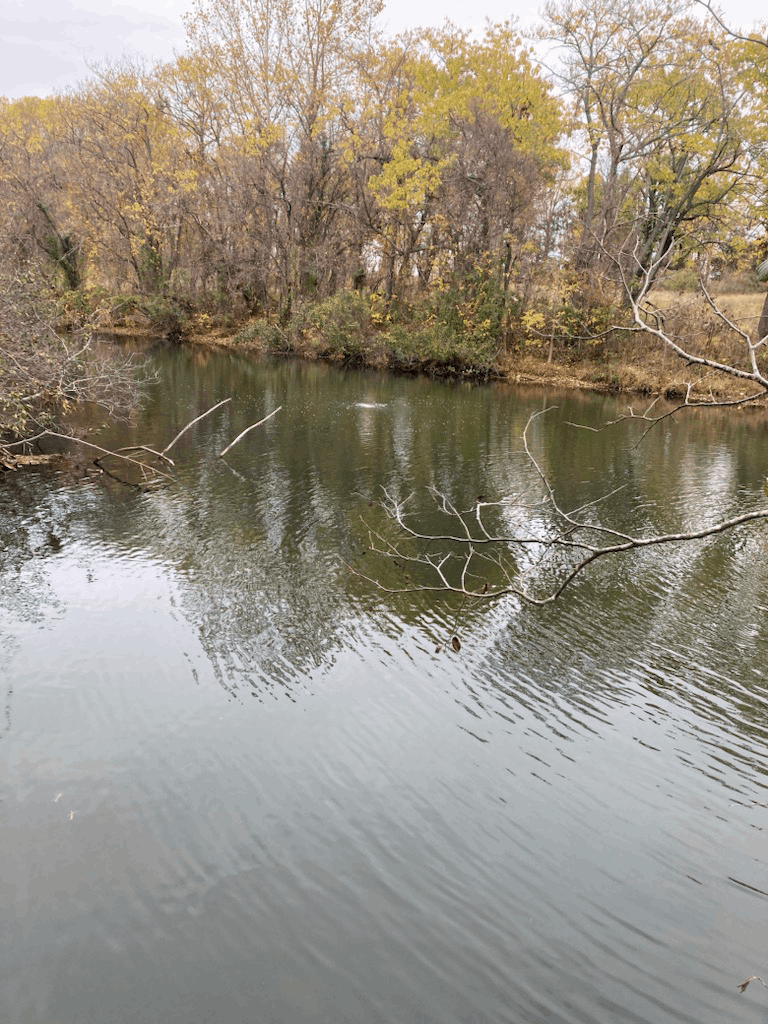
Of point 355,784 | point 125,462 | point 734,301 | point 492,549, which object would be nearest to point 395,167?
point 734,301

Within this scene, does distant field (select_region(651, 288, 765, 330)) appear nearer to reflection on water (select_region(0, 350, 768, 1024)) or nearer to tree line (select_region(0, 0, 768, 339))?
tree line (select_region(0, 0, 768, 339))

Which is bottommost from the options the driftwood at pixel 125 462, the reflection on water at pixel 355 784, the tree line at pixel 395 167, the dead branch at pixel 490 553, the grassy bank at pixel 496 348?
the reflection on water at pixel 355 784

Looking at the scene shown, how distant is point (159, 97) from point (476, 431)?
2760 cm

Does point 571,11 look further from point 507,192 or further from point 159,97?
point 159,97

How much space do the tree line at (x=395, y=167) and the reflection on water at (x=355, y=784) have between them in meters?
19.4

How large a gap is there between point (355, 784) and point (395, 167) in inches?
1112

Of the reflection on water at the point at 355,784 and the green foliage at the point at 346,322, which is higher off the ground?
the green foliage at the point at 346,322

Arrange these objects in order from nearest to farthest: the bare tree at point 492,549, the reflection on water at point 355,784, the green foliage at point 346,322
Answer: the reflection on water at point 355,784 < the bare tree at point 492,549 < the green foliage at point 346,322

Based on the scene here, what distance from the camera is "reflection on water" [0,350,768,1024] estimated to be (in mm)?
3803

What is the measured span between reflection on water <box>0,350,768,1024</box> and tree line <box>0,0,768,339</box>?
63.7ft

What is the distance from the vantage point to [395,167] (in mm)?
28203

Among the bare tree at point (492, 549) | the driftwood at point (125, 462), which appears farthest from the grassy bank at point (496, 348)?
the driftwood at point (125, 462)

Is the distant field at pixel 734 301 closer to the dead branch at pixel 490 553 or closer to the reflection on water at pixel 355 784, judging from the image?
the dead branch at pixel 490 553

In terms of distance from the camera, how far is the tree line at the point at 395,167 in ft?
85.7
